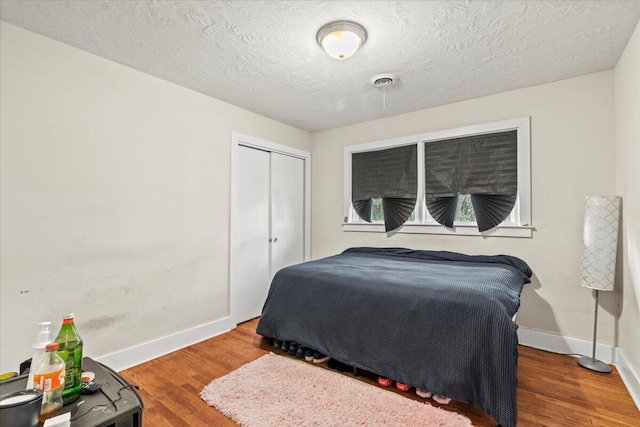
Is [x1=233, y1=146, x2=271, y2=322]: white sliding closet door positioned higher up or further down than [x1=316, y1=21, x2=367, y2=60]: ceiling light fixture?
further down

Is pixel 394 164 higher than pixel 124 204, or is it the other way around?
pixel 394 164

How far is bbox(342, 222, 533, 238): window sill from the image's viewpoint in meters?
2.98

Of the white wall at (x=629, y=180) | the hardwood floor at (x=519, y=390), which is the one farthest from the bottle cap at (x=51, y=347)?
the white wall at (x=629, y=180)

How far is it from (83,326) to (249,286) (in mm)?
1682

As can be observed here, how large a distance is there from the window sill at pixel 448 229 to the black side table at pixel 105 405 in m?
3.10

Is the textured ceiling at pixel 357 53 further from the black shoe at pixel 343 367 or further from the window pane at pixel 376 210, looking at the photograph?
the black shoe at pixel 343 367

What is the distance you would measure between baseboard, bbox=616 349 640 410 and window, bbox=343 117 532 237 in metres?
1.14

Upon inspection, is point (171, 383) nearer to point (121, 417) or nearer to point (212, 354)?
point (212, 354)

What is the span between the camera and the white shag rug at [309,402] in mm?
1791

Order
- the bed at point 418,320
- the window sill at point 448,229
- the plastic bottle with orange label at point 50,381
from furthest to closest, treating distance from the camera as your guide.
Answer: the window sill at point 448,229
the bed at point 418,320
the plastic bottle with orange label at point 50,381

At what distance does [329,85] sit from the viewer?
291 cm

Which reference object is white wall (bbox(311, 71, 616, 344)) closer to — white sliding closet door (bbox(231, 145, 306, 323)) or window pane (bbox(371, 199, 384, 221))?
window pane (bbox(371, 199, 384, 221))

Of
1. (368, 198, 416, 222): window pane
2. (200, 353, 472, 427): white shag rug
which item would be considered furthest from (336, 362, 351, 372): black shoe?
(368, 198, 416, 222): window pane

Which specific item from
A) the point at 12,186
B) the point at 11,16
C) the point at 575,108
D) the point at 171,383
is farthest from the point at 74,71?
the point at 575,108
